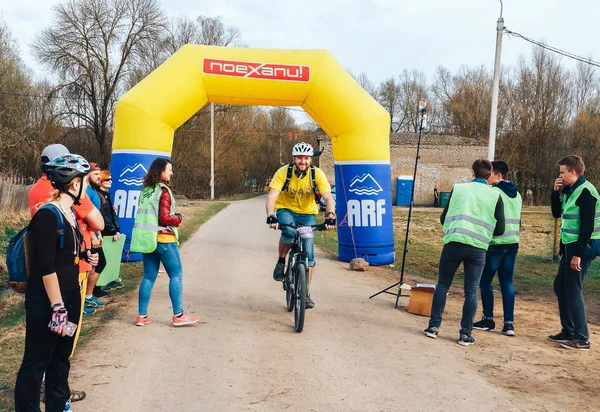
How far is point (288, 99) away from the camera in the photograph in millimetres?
→ 11820

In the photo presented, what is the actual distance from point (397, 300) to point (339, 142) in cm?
485

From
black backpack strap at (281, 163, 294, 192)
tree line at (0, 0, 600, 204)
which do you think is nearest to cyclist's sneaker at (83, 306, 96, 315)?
black backpack strap at (281, 163, 294, 192)

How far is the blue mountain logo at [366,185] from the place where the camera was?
37.4 ft

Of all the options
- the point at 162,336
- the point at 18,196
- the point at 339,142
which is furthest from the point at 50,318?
the point at 18,196

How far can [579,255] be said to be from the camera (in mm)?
6043

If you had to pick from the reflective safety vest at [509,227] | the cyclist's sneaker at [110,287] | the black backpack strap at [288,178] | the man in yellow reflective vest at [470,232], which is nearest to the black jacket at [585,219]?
the reflective safety vest at [509,227]

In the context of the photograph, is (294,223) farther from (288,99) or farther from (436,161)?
(436,161)

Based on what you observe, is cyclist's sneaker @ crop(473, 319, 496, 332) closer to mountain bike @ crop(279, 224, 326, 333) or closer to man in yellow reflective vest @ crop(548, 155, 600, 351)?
man in yellow reflective vest @ crop(548, 155, 600, 351)

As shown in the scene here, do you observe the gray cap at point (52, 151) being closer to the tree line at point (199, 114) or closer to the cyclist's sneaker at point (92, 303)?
the cyclist's sneaker at point (92, 303)

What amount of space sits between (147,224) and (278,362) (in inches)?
82.3

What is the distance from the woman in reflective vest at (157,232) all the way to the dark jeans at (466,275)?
2.82 meters

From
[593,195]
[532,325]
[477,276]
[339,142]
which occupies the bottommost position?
[532,325]

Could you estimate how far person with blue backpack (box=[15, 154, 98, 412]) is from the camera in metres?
3.44

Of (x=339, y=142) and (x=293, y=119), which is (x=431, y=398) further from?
(x=293, y=119)
